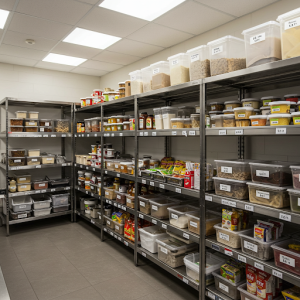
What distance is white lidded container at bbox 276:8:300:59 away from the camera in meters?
1.88

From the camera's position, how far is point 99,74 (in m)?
6.30

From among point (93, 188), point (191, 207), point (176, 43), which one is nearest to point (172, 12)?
point (176, 43)

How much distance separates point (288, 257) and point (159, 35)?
10.6 feet

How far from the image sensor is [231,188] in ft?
7.97

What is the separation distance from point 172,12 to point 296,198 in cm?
246

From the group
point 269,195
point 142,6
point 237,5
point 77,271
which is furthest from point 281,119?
point 77,271

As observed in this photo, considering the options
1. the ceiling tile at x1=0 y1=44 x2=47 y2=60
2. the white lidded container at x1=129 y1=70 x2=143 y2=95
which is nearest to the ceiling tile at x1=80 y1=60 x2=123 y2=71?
the ceiling tile at x1=0 y1=44 x2=47 y2=60

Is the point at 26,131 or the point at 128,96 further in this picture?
the point at 26,131

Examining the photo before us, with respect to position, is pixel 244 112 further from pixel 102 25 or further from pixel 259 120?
pixel 102 25

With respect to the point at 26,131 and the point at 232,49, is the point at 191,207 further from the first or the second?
the point at 26,131

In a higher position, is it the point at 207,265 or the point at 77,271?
the point at 207,265

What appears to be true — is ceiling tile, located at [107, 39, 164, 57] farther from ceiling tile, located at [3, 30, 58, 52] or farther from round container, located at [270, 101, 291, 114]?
round container, located at [270, 101, 291, 114]

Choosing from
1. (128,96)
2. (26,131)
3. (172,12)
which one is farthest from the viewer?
(26,131)

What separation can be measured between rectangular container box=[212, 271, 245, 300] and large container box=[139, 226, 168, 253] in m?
0.96
